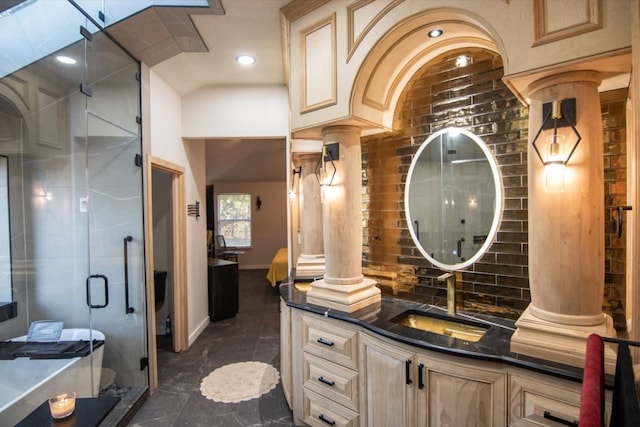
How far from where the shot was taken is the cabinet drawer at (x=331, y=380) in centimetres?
194

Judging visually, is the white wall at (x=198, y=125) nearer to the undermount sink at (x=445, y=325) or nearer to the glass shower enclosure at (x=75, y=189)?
the glass shower enclosure at (x=75, y=189)

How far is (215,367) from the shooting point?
10.8ft

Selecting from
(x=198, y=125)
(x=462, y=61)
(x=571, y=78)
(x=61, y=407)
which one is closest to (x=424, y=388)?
(x=571, y=78)

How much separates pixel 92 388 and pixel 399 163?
297 cm

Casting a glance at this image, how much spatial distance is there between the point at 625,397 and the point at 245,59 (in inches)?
129

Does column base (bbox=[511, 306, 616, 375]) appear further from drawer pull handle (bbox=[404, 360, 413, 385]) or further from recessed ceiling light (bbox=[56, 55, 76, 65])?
recessed ceiling light (bbox=[56, 55, 76, 65])

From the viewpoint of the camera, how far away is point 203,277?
4277 millimetres

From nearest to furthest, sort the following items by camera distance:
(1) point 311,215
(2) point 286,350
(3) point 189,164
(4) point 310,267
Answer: (2) point 286,350 → (4) point 310,267 → (1) point 311,215 → (3) point 189,164

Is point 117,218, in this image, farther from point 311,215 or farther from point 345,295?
point 345,295

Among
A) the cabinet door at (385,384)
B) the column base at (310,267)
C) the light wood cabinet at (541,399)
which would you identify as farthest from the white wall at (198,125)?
the light wood cabinet at (541,399)

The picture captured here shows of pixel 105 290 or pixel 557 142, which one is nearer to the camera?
pixel 557 142

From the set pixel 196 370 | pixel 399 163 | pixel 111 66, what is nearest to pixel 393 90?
pixel 399 163

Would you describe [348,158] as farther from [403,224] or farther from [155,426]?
[155,426]

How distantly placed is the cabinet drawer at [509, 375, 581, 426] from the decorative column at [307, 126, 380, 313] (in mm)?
975
